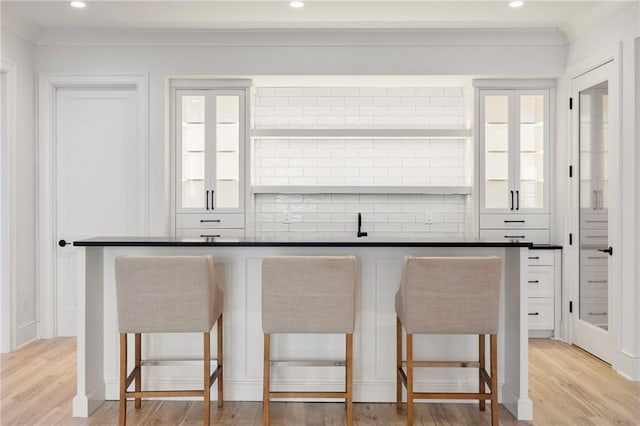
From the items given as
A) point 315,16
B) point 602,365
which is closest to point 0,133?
point 315,16

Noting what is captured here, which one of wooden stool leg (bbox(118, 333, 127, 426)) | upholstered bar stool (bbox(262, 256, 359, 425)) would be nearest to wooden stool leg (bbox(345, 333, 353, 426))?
upholstered bar stool (bbox(262, 256, 359, 425))

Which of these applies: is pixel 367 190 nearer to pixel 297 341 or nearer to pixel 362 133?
pixel 362 133

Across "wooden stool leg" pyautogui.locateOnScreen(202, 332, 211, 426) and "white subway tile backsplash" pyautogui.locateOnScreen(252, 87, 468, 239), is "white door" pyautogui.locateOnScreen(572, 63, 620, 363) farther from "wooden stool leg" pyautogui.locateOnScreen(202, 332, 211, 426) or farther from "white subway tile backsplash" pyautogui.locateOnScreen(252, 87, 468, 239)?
"wooden stool leg" pyautogui.locateOnScreen(202, 332, 211, 426)

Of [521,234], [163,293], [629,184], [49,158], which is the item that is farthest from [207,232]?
[629,184]

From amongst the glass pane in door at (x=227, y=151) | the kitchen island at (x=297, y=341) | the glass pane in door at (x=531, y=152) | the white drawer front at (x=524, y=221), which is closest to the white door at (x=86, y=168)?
the glass pane in door at (x=227, y=151)

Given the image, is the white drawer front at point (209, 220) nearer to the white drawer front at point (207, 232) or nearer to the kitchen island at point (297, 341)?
the white drawer front at point (207, 232)

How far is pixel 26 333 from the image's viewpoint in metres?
4.51

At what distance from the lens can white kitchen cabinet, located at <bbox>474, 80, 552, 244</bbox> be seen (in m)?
4.85

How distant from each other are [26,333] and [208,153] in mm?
2289

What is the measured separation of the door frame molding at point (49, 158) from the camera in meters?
4.68

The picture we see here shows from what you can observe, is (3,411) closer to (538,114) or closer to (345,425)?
(345,425)

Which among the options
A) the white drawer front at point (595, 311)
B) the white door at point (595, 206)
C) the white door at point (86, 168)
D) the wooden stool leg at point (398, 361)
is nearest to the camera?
the wooden stool leg at point (398, 361)

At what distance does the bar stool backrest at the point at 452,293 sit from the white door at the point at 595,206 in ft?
5.99

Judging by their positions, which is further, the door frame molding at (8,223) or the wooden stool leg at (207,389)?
the door frame molding at (8,223)
